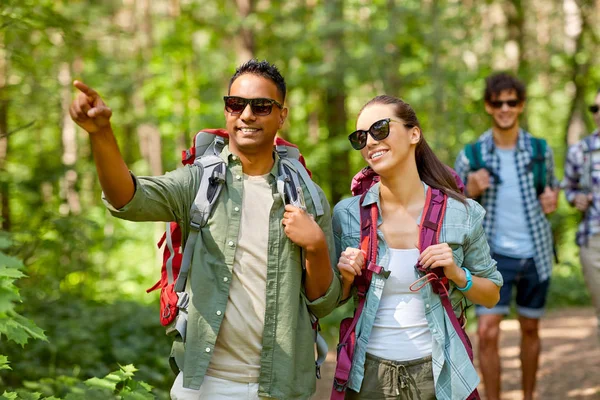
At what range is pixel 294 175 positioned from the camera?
11.7 feet

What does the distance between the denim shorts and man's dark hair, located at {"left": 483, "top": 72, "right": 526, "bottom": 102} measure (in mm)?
1379

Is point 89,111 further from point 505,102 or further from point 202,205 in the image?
point 505,102

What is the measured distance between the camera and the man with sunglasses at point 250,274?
3.28 meters

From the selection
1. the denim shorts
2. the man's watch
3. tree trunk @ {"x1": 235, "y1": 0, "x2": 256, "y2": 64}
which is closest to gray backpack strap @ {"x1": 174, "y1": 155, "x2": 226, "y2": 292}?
the man's watch

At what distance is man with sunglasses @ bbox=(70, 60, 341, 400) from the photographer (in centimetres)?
328

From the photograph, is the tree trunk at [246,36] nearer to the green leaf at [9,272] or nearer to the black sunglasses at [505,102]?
the black sunglasses at [505,102]

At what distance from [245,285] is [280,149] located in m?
0.75

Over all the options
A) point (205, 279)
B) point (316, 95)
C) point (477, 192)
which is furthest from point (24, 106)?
point (316, 95)

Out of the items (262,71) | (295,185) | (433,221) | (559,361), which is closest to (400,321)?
(433,221)

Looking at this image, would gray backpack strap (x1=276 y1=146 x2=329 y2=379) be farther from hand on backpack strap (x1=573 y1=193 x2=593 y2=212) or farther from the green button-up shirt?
hand on backpack strap (x1=573 y1=193 x2=593 y2=212)

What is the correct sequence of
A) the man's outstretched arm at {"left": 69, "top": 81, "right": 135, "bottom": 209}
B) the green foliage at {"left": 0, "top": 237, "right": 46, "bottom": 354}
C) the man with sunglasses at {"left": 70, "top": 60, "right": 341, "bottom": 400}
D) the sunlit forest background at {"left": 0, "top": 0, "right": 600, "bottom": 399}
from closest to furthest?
the green foliage at {"left": 0, "top": 237, "right": 46, "bottom": 354}, the man's outstretched arm at {"left": 69, "top": 81, "right": 135, "bottom": 209}, the man with sunglasses at {"left": 70, "top": 60, "right": 341, "bottom": 400}, the sunlit forest background at {"left": 0, "top": 0, "right": 600, "bottom": 399}

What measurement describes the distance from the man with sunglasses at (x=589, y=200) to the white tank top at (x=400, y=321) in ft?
11.3

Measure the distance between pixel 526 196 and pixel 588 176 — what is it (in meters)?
0.70

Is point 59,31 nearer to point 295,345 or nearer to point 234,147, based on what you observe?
point 234,147
